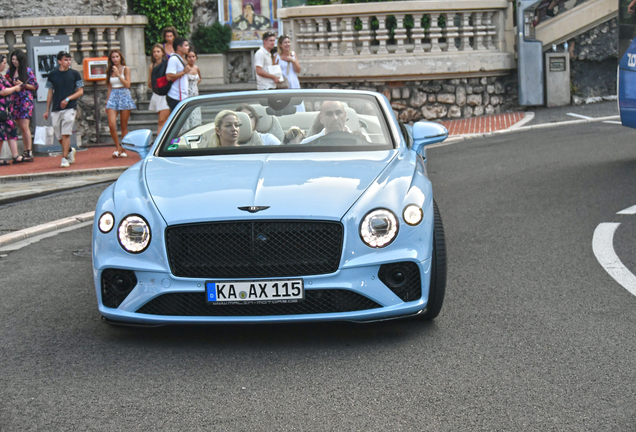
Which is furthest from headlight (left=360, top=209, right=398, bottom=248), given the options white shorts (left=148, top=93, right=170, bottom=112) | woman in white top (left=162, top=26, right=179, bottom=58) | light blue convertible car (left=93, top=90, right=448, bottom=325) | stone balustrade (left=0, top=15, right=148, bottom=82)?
stone balustrade (left=0, top=15, right=148, bottom=82)

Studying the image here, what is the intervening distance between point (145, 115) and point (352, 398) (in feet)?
52.0

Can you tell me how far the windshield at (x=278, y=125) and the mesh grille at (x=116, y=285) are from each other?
129 centimetres

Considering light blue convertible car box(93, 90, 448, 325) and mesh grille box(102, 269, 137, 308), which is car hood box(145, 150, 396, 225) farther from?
mesh grille box(102, 269, 137, 308)

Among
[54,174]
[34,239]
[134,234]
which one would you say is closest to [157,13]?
[54,174]

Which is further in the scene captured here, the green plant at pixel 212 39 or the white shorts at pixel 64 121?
the green plant at pixel 212 39

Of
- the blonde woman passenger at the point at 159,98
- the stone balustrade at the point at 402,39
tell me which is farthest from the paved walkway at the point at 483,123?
the blonde woman passenger at the point at 159,98

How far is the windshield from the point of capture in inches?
236

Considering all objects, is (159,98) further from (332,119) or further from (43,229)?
(332,119)

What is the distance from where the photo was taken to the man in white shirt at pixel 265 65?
47.7ft

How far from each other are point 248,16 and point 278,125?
66.6ft

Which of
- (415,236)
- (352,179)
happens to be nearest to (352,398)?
(415,236)

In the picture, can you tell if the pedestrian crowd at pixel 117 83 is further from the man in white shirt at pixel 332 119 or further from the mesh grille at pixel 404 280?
the mesh grille at pixel 404 280

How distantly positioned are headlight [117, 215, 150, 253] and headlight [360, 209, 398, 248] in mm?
1122

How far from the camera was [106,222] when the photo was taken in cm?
498
